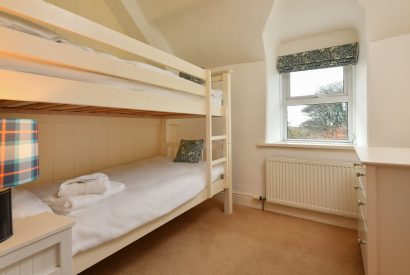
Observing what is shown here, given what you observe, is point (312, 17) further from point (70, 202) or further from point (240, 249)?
point (70, 202)

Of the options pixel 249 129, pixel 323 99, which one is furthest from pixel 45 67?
pixel 323 99

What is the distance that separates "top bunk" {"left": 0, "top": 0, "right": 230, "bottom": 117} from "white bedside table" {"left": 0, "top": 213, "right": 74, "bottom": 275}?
48 cm

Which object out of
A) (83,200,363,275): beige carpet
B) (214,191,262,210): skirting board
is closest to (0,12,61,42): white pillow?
(83,200,363,275): beige carpet

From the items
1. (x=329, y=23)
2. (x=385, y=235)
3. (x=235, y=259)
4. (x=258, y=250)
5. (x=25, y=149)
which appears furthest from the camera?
(x=329, y=23)

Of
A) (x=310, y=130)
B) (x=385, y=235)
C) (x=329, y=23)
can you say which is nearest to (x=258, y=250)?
(x=385, y=235)

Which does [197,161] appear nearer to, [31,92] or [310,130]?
[310,130]

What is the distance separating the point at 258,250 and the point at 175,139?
1.86 metres

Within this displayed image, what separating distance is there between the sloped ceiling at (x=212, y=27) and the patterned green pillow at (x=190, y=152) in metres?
1.13

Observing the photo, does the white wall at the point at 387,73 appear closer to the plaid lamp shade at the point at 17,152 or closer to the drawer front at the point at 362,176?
the drawer front at the point at 362,176

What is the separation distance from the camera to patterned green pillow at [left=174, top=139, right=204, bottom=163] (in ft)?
8.14

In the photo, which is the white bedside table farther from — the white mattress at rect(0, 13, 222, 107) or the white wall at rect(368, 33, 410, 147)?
the white wall at rect(368, 33, 410, 147)

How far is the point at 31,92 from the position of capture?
0.89 m

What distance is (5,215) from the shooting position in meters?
0.71

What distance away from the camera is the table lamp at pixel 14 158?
0.62 meters
